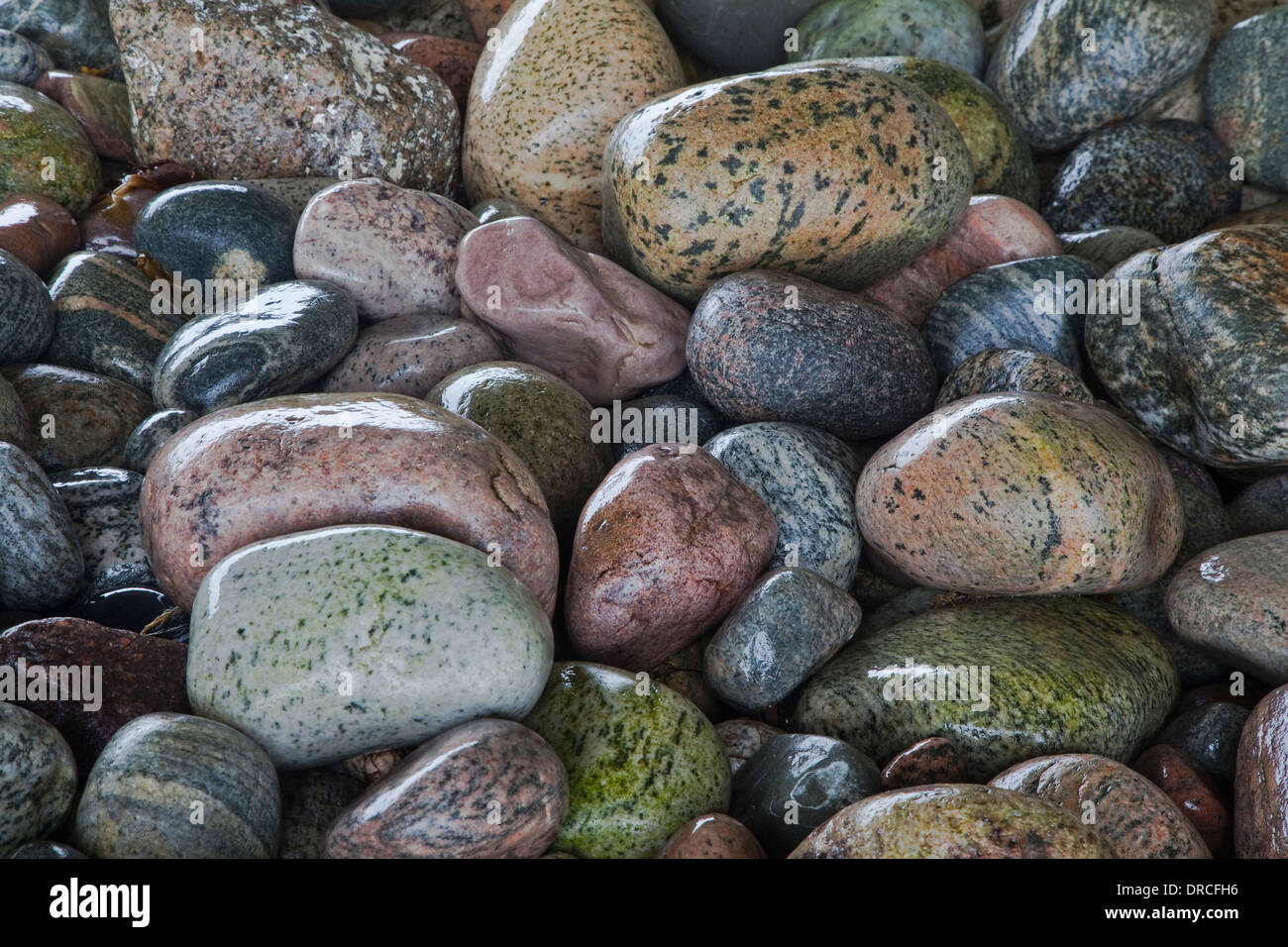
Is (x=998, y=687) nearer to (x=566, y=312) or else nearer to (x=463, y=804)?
(x=463, y=804)

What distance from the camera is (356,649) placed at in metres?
2.92

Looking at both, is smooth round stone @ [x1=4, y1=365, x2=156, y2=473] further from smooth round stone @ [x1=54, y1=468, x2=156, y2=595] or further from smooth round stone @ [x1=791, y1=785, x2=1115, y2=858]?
smooth round stone @ [x1=791, y1=785, x2=1115, y2=858]

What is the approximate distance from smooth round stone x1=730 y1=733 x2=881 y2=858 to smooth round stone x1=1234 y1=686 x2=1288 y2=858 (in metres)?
1.02

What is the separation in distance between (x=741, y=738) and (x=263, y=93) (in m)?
4.15

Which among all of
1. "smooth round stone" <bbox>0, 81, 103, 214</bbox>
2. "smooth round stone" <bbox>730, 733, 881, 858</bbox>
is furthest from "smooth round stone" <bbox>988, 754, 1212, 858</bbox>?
"smooth round stone" <bbox>0, 81, 103, 214</bbox>

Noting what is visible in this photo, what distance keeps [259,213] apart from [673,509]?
105 inches

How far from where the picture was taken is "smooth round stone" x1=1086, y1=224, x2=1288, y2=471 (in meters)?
3.97

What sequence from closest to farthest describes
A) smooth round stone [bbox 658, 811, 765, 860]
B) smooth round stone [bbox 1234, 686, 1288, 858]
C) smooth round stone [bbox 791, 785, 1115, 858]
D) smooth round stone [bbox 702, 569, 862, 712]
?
smooth round stone [bbox 791, 785, 1115, 858]
smooth round stone [bbox 658, 811, 765, 860]
smooth round stone [bbox 1234, 686, 1288, 858]
smooth round stone [bbox 702, 569, 862, 712]

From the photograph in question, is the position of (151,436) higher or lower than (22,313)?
lower

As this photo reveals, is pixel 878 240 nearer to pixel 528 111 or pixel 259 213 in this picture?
pixel 528 111

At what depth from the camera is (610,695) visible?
130 inches

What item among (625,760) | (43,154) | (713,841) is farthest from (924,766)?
(43,154)
